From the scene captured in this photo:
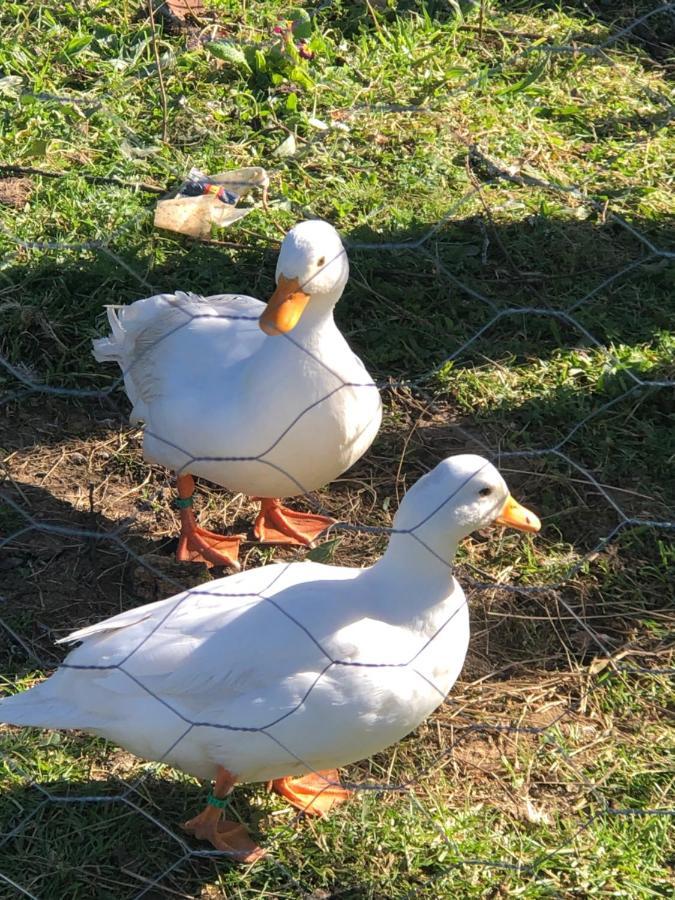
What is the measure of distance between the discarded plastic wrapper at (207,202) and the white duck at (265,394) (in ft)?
2.68

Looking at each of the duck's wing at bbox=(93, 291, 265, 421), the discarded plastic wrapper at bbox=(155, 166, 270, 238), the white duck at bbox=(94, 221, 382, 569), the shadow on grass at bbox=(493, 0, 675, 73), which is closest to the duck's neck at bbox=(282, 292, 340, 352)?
the white duck at bbox=(94, 221, 382, 569)

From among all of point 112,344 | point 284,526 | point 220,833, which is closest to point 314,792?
point 220,833

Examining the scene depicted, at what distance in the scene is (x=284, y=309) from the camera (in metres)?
2.55

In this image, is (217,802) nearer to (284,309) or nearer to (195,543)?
(195,543)

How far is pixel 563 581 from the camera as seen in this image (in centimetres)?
261

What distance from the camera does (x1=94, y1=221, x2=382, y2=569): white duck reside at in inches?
102

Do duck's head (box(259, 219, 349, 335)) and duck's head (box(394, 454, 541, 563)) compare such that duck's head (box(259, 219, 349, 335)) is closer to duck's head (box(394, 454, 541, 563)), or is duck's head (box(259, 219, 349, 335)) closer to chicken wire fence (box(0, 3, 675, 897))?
chicken wire fence (box(0, 3, 675, 897))

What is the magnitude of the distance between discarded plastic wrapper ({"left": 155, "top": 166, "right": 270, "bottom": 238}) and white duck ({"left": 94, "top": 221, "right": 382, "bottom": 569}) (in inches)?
32.2

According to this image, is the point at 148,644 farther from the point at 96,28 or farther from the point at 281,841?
the point at 96,28

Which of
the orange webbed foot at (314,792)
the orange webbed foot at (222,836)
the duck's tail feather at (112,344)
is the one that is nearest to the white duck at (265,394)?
the duck's tail feather at (112,344)

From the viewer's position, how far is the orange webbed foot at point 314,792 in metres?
2.31

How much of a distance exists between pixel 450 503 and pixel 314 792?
0.70 meters

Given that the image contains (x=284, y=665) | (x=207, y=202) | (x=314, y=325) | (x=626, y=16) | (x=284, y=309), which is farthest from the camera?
(x=626, y=16)

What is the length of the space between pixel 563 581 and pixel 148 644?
101 centimetres
